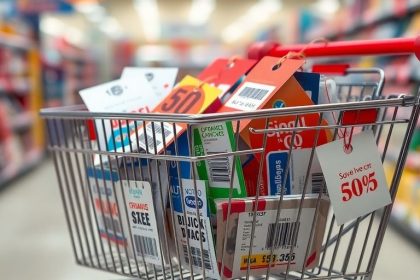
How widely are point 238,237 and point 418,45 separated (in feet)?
1.45

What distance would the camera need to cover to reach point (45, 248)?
2.63m

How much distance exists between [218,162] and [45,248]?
2181mm

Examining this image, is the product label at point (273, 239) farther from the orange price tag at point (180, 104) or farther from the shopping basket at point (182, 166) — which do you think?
the orange price tag at point (180, 104)

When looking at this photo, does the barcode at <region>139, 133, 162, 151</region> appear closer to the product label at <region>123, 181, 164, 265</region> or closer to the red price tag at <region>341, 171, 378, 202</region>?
the product label at <region>123, 181, 164, 265</region>

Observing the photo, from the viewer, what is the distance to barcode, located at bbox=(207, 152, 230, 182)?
2.42ft

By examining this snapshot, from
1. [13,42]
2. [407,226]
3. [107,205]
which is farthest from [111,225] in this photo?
[13,42]

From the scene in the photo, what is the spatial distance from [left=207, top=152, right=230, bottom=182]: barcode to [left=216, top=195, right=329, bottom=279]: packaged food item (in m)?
0.04

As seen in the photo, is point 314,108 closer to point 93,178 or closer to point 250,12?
point 93,178

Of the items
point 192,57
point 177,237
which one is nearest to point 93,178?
point 177,237

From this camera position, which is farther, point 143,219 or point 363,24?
point 363,24

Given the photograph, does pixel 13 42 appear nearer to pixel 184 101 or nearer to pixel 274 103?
pixel 184 101

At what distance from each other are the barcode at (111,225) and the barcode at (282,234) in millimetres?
287

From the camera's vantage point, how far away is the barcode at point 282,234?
0.77 m

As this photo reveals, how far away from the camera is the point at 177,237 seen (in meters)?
0.79
